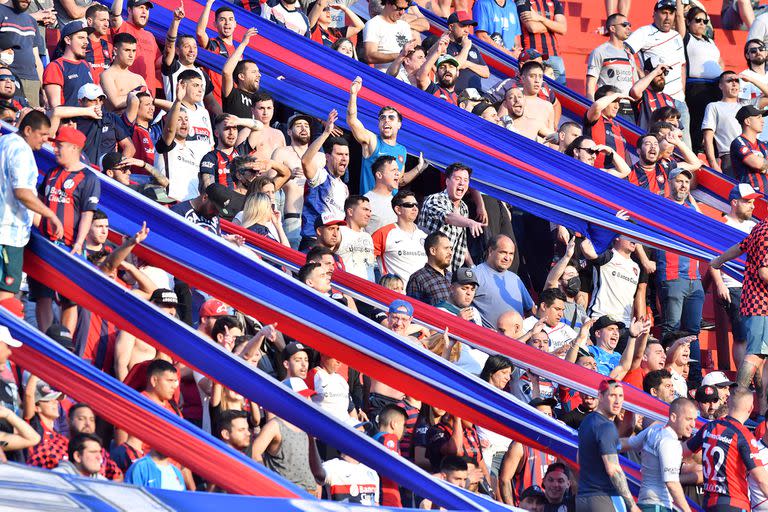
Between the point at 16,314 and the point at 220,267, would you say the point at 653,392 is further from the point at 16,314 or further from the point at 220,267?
the point at 16,314

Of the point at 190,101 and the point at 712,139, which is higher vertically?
the point at 712,139

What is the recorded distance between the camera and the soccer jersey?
324 inches

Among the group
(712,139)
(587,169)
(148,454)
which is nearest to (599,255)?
(587,169)

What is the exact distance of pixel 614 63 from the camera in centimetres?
1406

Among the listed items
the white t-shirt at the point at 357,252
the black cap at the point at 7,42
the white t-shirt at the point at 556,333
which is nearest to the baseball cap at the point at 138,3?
the black cap at the point at 7,42

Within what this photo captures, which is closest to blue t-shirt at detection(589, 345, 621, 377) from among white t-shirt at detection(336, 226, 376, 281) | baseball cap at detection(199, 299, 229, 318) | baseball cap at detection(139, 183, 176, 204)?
white t-shirt at detection(336, 226, 376, 281)

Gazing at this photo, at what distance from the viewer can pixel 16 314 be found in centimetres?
782

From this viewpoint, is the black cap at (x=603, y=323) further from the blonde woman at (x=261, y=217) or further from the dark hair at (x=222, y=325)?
the dark hair at (x=222, y=325)

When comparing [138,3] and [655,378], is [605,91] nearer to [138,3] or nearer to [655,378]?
[655,378]

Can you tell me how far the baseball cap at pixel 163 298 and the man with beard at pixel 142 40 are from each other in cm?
308

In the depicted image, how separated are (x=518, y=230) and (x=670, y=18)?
3308mm

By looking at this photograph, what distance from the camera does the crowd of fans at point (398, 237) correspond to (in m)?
8.16

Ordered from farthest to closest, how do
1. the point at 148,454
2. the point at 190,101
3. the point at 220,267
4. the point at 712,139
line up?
the point at 712,139 → the point at 190,101 → the point at 220,267 → the point at 148,454

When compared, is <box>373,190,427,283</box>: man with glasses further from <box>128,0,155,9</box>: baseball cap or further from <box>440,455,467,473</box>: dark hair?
<box>128,0,155,9</box>: baseball cap
